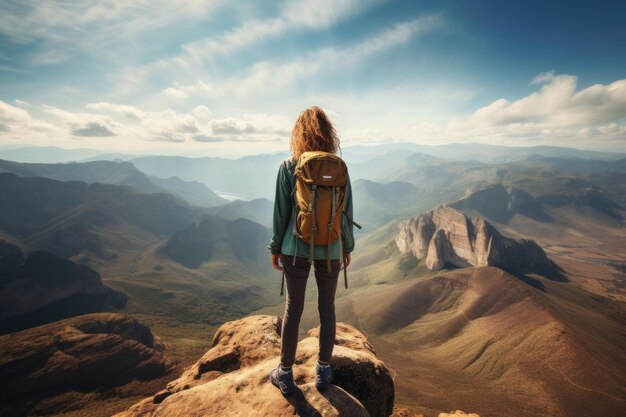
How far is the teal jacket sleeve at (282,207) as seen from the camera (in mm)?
6035

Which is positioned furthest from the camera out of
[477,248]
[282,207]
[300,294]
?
[477,248]

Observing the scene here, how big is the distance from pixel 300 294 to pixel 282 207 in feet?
5.96

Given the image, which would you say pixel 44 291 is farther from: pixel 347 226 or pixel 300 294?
pixel 347 226

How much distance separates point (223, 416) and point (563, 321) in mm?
130773

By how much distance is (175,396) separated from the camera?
7746 mm

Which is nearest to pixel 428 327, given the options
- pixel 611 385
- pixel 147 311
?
pixel 611 385

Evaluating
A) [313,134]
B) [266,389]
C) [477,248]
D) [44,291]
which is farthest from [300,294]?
[44,291]

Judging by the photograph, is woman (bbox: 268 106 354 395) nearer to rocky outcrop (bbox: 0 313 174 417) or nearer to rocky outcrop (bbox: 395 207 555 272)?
rocky outcrop (bbox: 0 313 174 417)

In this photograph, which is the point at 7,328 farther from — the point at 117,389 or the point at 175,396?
the point at 175,396

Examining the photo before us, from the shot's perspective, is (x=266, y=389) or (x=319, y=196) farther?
(x=266, y=389)

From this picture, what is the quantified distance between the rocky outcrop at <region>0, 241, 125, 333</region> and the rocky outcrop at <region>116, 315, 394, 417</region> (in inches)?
7393

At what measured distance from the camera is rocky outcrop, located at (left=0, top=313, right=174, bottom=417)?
76.4m

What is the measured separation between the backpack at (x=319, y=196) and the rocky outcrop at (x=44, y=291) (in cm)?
19595

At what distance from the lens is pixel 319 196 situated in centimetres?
544
